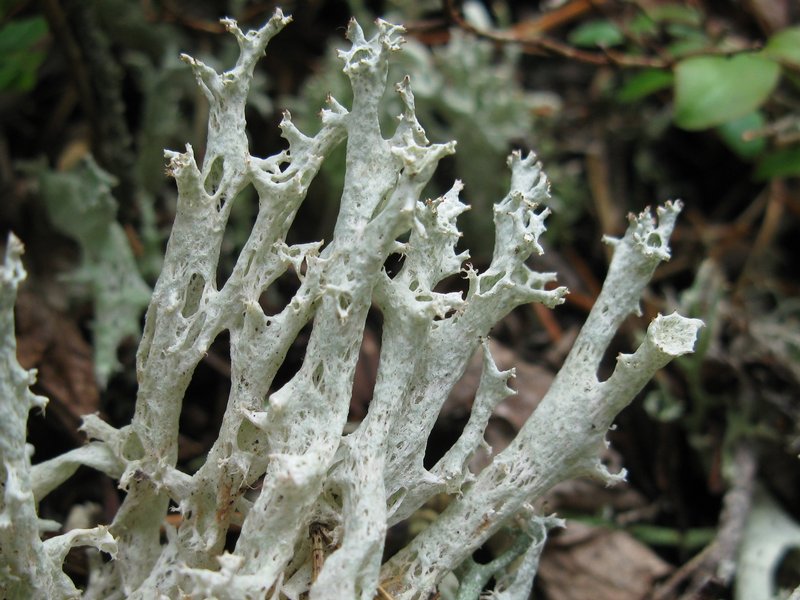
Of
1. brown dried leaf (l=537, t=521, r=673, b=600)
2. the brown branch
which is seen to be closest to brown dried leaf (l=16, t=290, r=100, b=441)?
brown dried leaf (l=537, t=521, r=673, b=600)

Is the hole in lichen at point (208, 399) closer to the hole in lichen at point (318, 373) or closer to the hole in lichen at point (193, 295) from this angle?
the hole in lichen at point (193, 295)

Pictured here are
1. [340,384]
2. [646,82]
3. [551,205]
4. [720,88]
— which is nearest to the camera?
[340,384]

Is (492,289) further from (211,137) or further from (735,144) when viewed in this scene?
(735,144)

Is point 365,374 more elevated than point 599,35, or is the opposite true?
point 599,35

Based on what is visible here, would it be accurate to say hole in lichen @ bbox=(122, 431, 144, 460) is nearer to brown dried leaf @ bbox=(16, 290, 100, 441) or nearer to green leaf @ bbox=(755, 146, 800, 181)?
brown dried leaf @ bbox=(16, 290, 100, 441)

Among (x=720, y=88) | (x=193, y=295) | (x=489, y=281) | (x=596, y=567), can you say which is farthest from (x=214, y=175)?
(x=720, y=88)

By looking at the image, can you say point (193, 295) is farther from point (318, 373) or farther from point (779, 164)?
point (779, 164)

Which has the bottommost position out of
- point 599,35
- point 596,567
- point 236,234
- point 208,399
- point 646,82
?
point 596,567
